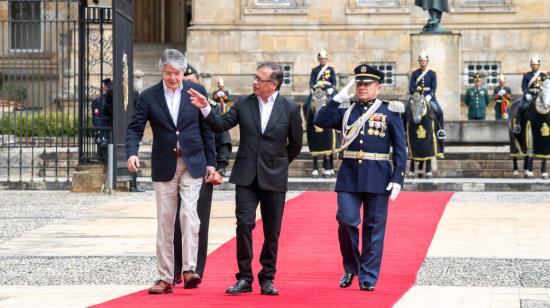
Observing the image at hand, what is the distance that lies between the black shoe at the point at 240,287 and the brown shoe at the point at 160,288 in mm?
469

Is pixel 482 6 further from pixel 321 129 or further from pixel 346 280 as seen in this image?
pixel 346 280

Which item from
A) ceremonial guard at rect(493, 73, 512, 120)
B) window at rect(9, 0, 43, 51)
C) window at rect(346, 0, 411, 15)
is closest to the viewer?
window at rect(9, 0, 43, 51)

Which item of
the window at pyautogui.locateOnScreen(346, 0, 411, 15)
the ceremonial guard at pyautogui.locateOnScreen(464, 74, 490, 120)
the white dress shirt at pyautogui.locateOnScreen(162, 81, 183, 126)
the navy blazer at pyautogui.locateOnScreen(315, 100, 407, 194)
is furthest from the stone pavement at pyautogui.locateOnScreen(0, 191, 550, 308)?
the window at pyautogui.locateOnScreen(346, 0, 411, 15)

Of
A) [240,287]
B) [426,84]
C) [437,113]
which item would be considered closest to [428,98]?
[426,84]

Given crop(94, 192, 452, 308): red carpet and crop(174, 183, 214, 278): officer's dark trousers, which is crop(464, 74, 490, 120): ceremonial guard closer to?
crop(94, 192, 452, 308): red carpet

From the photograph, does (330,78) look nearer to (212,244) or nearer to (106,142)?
(106,142)

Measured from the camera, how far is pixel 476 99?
4050 cm

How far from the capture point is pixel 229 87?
144ft

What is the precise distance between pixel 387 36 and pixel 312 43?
206cm

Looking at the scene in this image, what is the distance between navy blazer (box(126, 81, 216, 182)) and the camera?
13516mm

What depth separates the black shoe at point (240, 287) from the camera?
13250mm

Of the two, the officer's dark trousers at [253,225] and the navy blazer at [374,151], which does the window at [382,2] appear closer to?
the navy blazer at [374,151]

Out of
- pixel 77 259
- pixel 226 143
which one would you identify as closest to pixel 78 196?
pixel 77 259

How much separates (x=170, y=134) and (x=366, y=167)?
1.66m
